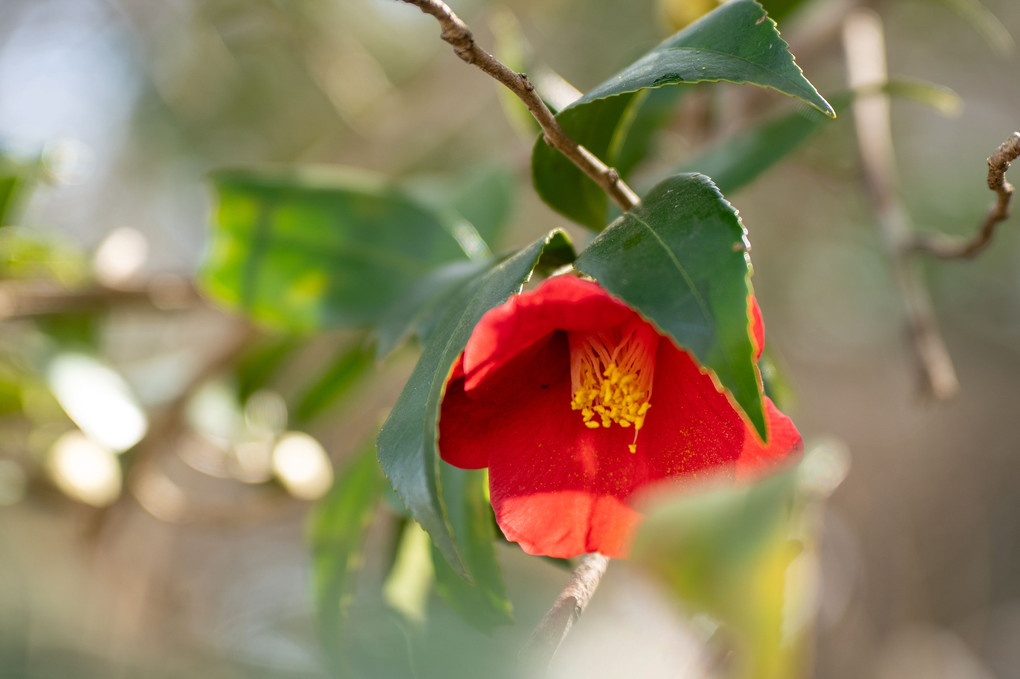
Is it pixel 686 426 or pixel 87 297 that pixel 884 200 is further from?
pixel 87 297

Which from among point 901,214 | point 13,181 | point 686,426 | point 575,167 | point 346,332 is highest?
point 13,181

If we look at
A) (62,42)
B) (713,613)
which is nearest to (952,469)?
(713,613)

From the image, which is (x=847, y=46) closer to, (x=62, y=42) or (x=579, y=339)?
(x=579, y=339)

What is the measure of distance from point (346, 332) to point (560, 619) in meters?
0.95

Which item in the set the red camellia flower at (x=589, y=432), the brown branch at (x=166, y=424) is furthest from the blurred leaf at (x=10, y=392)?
the red camellia flower at (x=589, y=432)

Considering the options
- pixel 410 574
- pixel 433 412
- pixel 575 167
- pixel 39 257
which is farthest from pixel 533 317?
pixel 39 257

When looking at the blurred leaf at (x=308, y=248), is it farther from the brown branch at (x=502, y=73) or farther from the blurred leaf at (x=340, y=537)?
the brown branch at (x=502, y=73)

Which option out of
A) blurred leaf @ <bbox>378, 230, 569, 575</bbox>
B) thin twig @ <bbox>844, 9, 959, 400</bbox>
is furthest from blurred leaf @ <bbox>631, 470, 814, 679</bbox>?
thin twig @ <bbox>844, 9, 959, 400</bbox>

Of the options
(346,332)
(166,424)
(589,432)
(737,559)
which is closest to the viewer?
(737,559)

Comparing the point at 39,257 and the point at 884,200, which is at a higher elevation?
the point at 39,257

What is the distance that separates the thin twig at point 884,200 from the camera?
2.70ft

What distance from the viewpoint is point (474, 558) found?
1.78ft

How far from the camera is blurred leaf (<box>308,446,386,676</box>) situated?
26.8 inches

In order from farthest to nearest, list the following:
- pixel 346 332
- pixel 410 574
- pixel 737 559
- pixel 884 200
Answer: pixel 346 332, pixel 884 200, pixel 410 574, pixel 737 559
